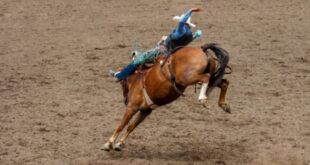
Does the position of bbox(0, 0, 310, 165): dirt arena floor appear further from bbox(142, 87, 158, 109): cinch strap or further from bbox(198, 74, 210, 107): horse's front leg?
bbox(198, 74, 210, 107): horse's front leg

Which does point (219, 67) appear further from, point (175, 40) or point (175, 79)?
point (175, 40)

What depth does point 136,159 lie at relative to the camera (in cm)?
906

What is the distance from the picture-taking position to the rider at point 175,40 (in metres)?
8.57

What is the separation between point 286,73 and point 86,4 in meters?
6.67

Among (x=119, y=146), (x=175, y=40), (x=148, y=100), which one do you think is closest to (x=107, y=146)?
(x=119, y=146)

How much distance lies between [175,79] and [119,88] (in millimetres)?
3813

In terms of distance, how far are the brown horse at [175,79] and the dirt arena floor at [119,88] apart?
72 cm

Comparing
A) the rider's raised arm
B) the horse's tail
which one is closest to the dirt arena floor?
the horse's tail

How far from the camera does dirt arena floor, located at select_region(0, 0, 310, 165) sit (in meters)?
9.41

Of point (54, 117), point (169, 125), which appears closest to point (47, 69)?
point (54, 117)

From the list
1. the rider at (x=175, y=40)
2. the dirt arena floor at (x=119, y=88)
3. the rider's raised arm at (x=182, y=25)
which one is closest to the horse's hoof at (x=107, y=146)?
the dirt arena floor at (x=119, y=88)

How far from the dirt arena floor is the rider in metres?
1.10

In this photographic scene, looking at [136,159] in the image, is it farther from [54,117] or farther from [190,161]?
[54,117]

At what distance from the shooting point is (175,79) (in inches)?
332
